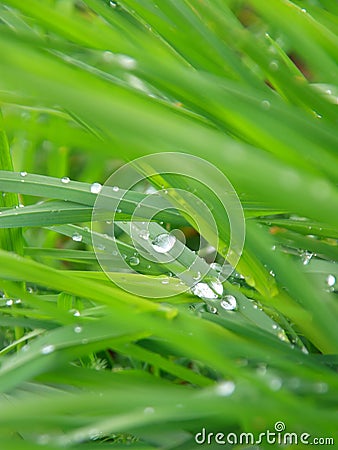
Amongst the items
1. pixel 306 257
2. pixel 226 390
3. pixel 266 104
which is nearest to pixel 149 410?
pixel 226 390

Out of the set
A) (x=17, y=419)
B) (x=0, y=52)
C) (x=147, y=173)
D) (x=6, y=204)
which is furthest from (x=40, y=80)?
(x=6, y=204)

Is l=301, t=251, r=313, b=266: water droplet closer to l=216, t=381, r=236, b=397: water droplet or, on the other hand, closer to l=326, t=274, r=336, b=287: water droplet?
l=326, t=274, r=336, b=287: water droplet

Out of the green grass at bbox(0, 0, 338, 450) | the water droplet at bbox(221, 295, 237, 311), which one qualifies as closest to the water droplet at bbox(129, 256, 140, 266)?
the green grass at bbox(0, 0, 338, 450)

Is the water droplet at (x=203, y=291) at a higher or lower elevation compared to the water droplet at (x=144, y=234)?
higher

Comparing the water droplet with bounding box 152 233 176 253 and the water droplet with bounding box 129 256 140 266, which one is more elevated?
the water droplet with bounding box 152 233 176 253

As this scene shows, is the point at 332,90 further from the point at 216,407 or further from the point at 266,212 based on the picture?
the point at 216,407

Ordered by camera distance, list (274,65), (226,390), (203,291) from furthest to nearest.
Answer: (203,291)
(274,65)
(226,390)

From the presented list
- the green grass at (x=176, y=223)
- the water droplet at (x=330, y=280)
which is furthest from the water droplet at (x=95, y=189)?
the water droplet at (x=330, y=280)

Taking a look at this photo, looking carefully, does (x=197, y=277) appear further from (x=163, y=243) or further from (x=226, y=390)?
(x=226, y=390)

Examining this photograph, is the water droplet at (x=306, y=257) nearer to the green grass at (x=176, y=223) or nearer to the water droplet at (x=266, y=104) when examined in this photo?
the green grass at (x=176, y=223)
